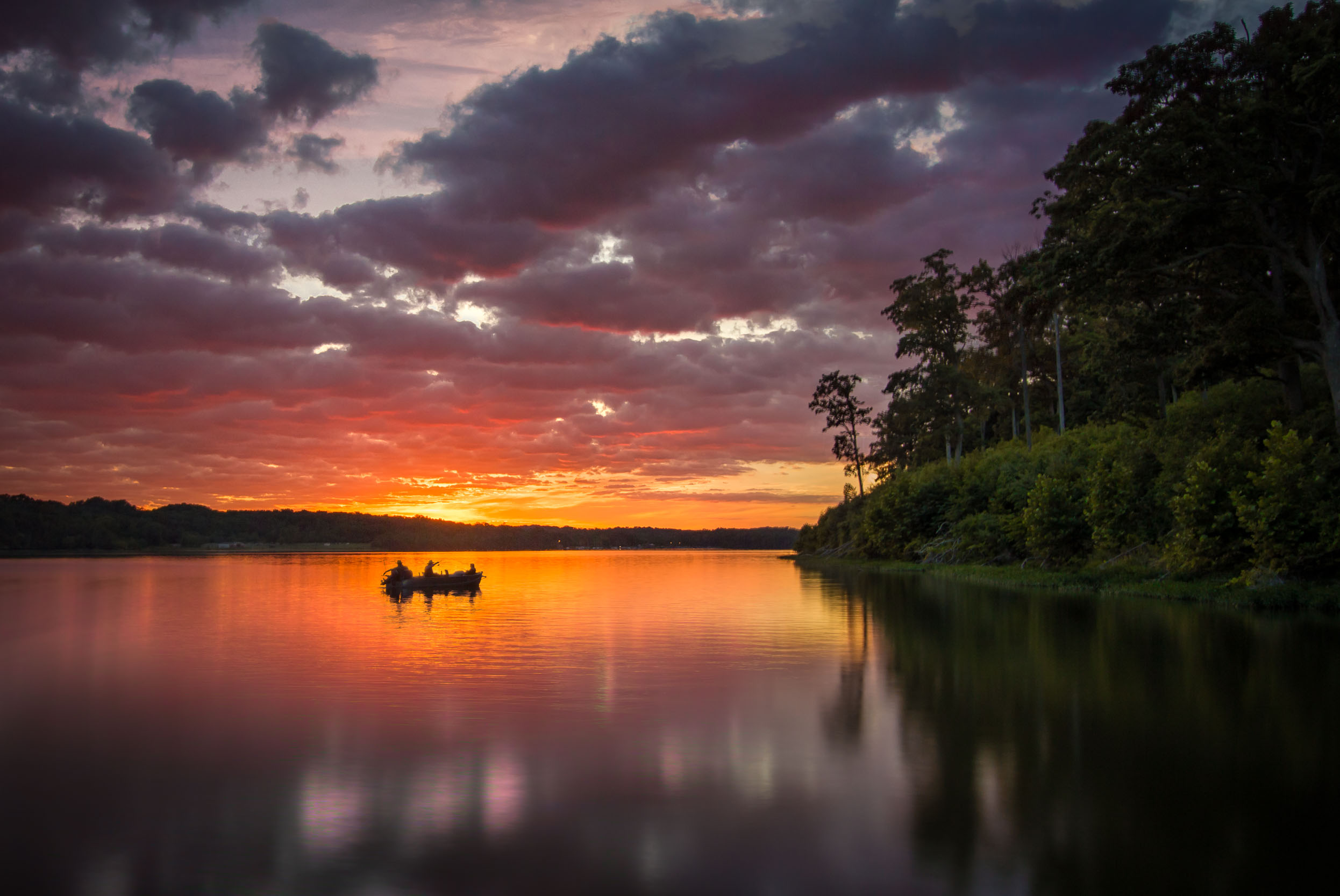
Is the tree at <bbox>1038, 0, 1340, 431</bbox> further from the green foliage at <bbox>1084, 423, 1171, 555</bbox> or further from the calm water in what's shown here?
the calm water

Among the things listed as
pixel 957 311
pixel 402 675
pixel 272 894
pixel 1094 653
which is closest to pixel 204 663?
pixel 402 675

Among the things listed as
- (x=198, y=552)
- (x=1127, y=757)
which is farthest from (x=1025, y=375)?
(x=198, y=552)

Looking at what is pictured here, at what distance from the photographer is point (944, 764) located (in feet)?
28.5

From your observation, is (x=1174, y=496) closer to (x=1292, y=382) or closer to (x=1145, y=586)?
(x=1145, y=586)

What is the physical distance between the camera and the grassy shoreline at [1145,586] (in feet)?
74.9

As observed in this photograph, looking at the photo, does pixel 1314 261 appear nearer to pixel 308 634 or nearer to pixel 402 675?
pixel 402 675

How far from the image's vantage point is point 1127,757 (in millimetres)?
8812

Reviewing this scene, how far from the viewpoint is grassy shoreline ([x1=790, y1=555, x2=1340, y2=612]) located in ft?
74.9

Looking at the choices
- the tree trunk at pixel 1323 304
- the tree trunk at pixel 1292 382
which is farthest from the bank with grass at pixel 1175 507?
the tree trunk at pixel 1323 304

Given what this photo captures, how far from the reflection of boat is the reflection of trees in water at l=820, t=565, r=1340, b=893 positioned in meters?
26.4

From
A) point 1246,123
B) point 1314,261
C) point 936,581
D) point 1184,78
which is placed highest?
point 1184,78

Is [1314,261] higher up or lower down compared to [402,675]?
higher up

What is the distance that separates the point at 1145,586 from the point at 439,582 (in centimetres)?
2775

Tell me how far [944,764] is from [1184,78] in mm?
25771
